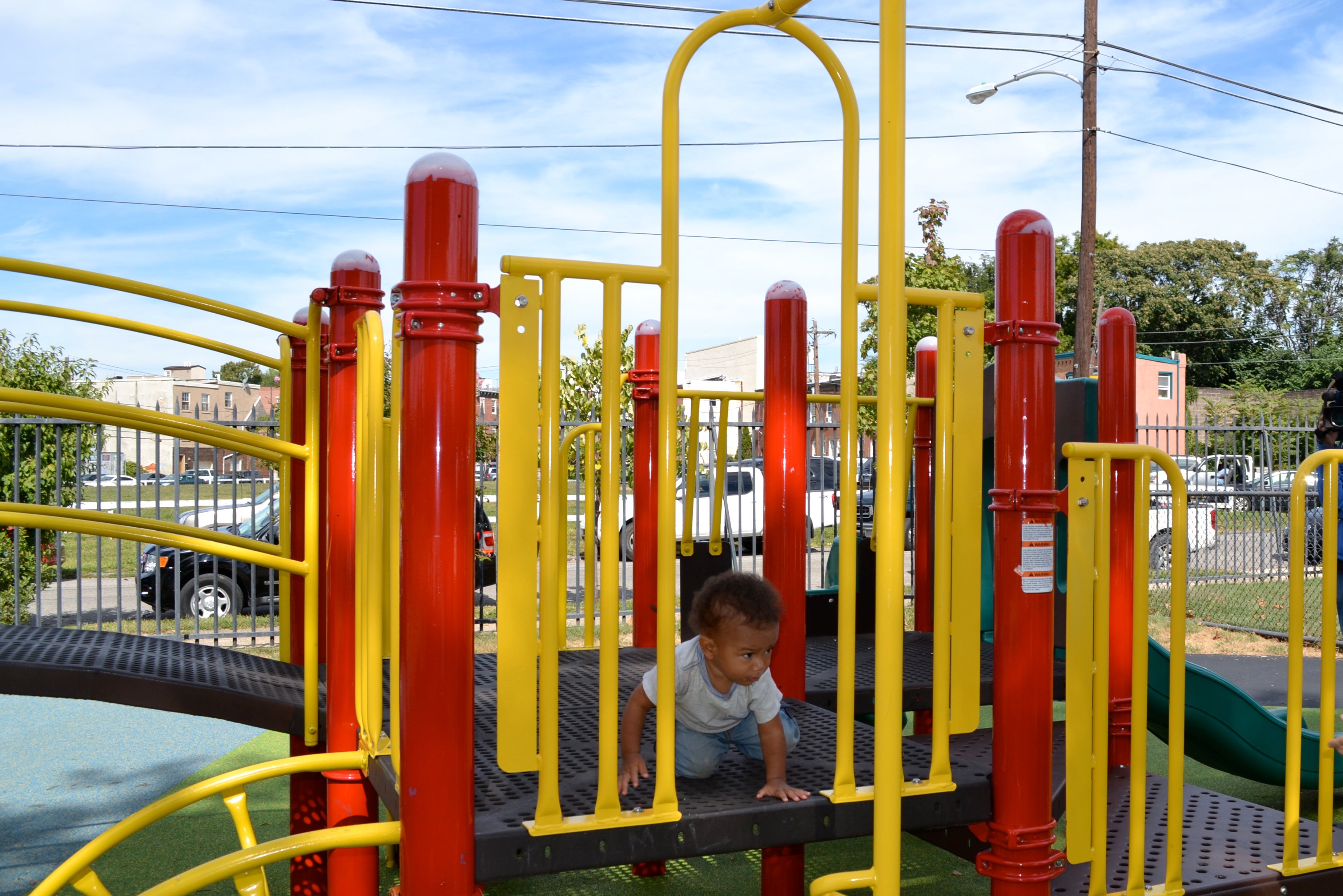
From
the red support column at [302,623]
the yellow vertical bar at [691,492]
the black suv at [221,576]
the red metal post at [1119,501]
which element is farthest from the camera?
the black suv at [221,576]

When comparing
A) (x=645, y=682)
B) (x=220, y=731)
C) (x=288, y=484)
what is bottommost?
(x=220, y=731)

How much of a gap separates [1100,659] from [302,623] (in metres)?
2.38

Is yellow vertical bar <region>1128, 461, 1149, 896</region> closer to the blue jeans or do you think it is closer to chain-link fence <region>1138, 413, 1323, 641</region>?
the blue jeans

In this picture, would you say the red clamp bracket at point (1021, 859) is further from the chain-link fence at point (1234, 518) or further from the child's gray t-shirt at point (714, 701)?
the chain-link fence at point (1234, 518)

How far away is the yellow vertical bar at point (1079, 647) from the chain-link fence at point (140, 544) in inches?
192

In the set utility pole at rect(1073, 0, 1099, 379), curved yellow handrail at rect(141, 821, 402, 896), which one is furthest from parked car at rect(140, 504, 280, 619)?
utility pole at rect(1073, 0, 1099, 379)

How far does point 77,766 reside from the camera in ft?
17.3

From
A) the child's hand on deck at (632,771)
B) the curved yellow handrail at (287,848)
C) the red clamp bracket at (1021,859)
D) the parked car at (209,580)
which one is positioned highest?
the child's hand on deck at (632,771)

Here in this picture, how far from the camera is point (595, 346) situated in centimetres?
1190

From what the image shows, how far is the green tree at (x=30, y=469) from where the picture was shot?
773cm

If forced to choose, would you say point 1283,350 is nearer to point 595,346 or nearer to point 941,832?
point 595,346

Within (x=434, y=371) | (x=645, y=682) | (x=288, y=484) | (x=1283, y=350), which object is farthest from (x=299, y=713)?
(x=1283, y=350)

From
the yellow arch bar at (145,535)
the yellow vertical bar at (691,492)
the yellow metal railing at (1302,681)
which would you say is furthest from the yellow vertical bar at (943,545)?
the yellow vertical bar at (691,492)

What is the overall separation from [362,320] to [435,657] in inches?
40.0
